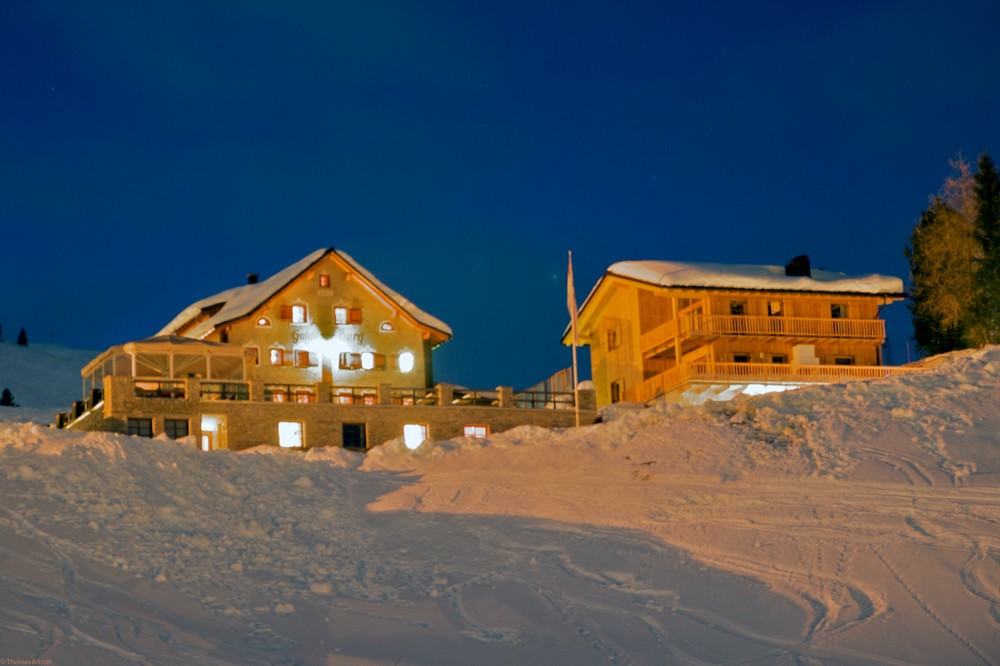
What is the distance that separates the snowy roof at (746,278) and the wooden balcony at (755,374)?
10.7ft

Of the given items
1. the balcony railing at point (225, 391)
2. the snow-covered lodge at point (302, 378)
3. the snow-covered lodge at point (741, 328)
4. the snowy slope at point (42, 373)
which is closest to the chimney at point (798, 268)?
the snow-covered lodge at point (741, 328)

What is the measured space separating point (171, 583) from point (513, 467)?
13.6 meters

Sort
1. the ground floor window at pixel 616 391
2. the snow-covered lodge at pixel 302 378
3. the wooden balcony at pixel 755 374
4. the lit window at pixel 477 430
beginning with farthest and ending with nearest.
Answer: the ground floor window at pixel 616 391 → the wooden balcony at pixel 755 374 → the lit window at pixel 477 430 → the snow-covered lodge at pixel 302 378

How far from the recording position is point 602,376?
57.8 meters

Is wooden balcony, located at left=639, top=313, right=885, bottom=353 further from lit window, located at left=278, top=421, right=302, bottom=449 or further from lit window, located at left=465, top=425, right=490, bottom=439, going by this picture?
lit window, located at left=278, top=421, right=302, bottom=449

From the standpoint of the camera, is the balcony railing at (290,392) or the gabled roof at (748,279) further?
the gabled roof at (748,279)

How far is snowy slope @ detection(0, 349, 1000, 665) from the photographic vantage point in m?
20.9

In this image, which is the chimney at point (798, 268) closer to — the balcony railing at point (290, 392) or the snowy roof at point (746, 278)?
the snowy roof at point (746, 278)

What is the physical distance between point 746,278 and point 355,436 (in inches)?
668

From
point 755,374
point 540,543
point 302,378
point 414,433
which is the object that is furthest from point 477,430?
point 540,543

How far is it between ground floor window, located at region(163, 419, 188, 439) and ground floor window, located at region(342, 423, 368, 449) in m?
5.26

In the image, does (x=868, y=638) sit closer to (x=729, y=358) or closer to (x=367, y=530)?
(x=367, y=530)

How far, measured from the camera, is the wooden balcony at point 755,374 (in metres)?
48.4

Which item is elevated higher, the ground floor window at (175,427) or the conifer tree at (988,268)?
the conifer tree at (988,268)
